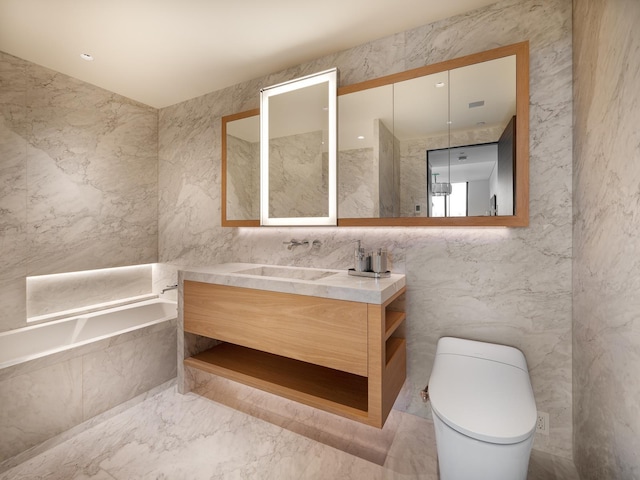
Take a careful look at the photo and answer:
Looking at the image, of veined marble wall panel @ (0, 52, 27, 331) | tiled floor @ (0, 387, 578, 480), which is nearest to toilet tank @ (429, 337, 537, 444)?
tiled floor @ (0, 387, 578, 480)

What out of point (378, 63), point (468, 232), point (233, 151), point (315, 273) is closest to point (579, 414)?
point (468, 232)

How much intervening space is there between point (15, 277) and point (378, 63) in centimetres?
297

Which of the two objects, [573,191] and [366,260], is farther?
[366,260]

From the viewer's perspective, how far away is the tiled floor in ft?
4.73

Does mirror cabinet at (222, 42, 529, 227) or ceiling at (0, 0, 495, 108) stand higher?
ceiling at (0, 0, 495, 108)

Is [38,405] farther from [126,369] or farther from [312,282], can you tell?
[312,282]

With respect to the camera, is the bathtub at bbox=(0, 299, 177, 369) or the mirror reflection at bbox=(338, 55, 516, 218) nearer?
the mirror reflection at bbox=(338, 55, 516, 218)

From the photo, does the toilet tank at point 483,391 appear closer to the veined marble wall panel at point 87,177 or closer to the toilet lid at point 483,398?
the toilet lid at point 483,398

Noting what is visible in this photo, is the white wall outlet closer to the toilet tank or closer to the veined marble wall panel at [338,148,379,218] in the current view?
the toilet tank

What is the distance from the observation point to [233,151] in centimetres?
246

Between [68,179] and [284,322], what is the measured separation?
2.25 meters

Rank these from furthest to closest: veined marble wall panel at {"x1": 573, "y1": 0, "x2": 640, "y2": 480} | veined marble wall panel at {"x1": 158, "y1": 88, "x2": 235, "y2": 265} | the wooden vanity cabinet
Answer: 1. veined marble wall panel at {"x1": 158, "y1": 88, "x2": 235, "y2": 265}
2. the wooden vanity cabinet
3. veined marble wall panel at {"x1": 573, "y1": 0, "x2": 640, "y2": 480}

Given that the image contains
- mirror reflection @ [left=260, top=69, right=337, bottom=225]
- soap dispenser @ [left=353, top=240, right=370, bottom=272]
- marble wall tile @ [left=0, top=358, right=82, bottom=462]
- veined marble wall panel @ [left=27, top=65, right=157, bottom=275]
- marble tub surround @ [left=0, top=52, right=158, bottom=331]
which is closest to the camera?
marble wall tile @ [left=0, top=358, right=82, bottom=462]

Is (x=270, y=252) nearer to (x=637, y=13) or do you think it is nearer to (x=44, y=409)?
(x=44, y=409)
